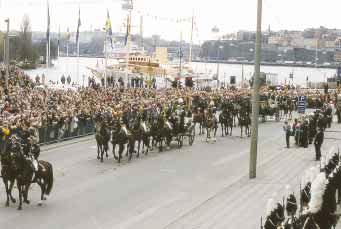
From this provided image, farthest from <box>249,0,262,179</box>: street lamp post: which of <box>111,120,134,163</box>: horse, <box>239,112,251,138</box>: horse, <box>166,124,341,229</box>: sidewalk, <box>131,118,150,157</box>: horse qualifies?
<box>239,112,251,138</box>: horse

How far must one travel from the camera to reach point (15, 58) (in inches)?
5172

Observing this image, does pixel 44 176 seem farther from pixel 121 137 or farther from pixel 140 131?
pixel 140 131

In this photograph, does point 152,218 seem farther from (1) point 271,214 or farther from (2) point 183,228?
(1) point 271,214

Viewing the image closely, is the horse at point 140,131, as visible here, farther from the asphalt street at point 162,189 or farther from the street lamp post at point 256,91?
the street lamp post at point 256,91

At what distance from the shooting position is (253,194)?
1889cm

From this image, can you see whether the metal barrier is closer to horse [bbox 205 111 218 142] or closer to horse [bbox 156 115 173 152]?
horse [bbox 156 115 173 152]

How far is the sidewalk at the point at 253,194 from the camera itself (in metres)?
15.5

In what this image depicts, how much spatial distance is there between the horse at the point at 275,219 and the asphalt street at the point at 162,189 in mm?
965

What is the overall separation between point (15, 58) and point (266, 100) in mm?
95752

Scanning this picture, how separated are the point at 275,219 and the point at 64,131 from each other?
19.9m

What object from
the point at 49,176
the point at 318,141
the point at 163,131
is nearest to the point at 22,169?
the point at 49,176

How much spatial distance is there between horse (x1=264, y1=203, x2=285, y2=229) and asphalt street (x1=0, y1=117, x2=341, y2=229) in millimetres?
965

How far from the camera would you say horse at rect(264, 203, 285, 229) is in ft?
38.3

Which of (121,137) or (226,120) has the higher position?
(121,137)
